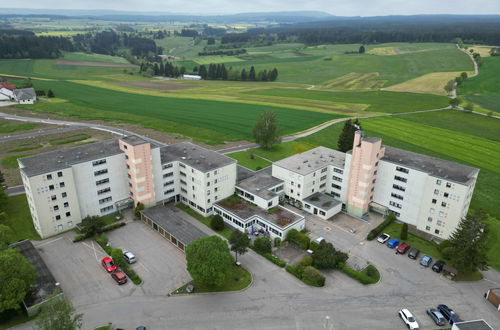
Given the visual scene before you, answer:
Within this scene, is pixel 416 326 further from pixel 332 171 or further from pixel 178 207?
pixel 178 207

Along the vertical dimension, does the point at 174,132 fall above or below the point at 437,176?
below

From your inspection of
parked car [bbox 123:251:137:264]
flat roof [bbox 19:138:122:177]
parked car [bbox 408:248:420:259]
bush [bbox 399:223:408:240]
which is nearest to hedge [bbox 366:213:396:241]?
bush [bbox 399:223:408:240]

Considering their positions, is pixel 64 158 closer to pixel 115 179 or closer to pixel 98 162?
pixel 98 162

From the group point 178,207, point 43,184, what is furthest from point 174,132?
point 43,184

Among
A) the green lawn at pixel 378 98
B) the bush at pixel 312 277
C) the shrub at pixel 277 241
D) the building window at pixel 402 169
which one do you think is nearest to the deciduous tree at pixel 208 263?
the bush at pixel 312 277

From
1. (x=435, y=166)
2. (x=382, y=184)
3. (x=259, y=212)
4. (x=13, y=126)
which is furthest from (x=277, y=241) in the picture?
(x=13, y=126)

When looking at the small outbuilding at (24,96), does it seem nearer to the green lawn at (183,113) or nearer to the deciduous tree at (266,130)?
the green lawn at (183,113)
